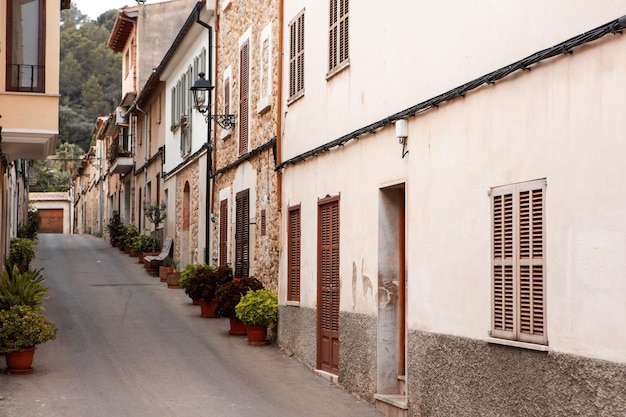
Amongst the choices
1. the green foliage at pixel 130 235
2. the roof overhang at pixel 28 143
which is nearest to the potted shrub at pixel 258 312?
the roof overhang at pixel 28 143

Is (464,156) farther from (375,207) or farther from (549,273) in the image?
(375,207)

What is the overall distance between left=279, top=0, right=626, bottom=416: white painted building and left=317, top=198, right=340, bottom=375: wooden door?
32 mm

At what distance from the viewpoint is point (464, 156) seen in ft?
31.2

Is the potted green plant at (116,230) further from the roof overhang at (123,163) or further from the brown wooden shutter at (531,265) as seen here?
the brown wooden shutter at (531,265)

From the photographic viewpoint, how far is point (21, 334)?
13.9 metres

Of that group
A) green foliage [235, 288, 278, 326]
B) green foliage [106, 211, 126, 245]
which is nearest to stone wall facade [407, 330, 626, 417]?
green foliage [235, 288, 278, 326]

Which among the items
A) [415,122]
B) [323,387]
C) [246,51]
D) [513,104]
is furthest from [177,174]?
[513,104]

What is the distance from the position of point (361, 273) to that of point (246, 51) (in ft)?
26.8

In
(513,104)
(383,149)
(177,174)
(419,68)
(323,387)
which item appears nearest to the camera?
(513,104)

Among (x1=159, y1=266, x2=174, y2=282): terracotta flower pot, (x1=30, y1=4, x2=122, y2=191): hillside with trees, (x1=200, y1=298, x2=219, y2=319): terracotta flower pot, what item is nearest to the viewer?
(x1=200, y1=298, x2=219, y2=319): terracotta flower pot

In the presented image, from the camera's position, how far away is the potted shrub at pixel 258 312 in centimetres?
1667

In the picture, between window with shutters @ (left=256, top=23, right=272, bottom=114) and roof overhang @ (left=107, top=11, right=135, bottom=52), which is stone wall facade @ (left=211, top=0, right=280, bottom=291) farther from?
roof overhang @ (left=107, top=11, right=135, bottom=52)

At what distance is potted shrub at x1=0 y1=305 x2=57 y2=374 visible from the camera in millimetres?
13820

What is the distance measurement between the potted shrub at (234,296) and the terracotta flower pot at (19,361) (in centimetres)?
416
